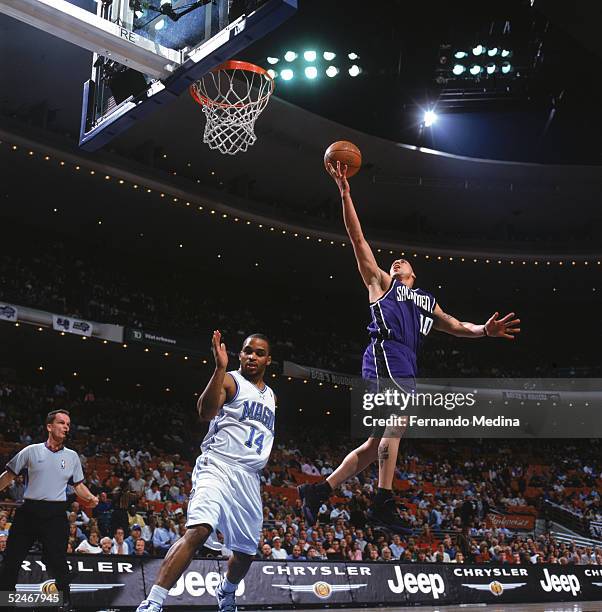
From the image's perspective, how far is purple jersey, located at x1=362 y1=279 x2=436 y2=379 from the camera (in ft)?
20.2

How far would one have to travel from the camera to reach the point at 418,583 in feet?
39.9

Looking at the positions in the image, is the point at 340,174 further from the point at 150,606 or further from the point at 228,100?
the point at 228,100

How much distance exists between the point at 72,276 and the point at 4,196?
112 inches

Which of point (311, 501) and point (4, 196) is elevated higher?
point (4, 196)

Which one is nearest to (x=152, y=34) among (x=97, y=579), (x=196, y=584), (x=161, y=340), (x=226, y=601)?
(x=226, y=601)

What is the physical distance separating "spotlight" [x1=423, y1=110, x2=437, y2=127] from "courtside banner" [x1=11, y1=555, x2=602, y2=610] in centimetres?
1288

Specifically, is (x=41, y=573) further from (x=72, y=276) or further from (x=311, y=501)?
(x=72, y=276)

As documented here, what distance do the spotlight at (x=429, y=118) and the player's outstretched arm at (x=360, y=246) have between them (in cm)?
1664

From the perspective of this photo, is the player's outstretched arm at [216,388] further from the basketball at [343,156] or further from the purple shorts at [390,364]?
the basketball at [343,156]

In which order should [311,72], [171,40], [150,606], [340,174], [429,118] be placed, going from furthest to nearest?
[429,118]
[311,72]
[171,40]
[340,174]
[150,606]

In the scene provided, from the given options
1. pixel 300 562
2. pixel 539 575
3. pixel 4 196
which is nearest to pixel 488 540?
pixel 539 575

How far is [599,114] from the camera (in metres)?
22.3

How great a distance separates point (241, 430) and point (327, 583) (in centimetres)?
A: 646

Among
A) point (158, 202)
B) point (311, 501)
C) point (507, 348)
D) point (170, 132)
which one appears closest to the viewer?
point (311, 501)
